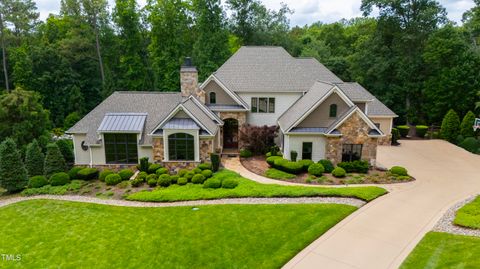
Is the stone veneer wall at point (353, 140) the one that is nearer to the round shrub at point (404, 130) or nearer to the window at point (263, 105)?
the window at point (263, 105)

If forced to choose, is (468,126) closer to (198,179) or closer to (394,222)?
(394,222)

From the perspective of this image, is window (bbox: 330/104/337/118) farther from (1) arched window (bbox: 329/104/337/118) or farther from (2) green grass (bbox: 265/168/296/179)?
(2) green grass (bbox: 265/168/296/179)

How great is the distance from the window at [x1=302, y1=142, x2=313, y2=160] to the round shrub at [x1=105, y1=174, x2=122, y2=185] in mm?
13220

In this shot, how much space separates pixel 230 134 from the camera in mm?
28812

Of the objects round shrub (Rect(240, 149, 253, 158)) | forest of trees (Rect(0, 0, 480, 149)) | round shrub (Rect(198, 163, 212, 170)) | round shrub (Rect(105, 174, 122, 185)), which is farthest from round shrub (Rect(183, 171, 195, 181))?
forest of trees (Rect(0, 0, 480, 149))

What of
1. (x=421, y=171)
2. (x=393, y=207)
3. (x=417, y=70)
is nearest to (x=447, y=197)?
(x=393, y=207)

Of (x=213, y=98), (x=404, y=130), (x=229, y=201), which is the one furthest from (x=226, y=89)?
(x=404, y=130)

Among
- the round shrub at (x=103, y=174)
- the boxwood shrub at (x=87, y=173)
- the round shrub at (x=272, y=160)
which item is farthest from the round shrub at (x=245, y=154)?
the boxwood shrub at (x=87, y=173)

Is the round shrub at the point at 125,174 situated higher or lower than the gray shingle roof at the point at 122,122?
lower

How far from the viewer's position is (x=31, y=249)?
42.3 feet

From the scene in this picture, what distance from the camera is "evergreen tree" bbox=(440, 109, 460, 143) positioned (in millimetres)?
32312

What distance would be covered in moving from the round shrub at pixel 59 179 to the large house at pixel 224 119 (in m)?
2.61

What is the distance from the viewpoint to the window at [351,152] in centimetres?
2222

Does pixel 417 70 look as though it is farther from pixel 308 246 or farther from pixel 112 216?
pixel 112 216
